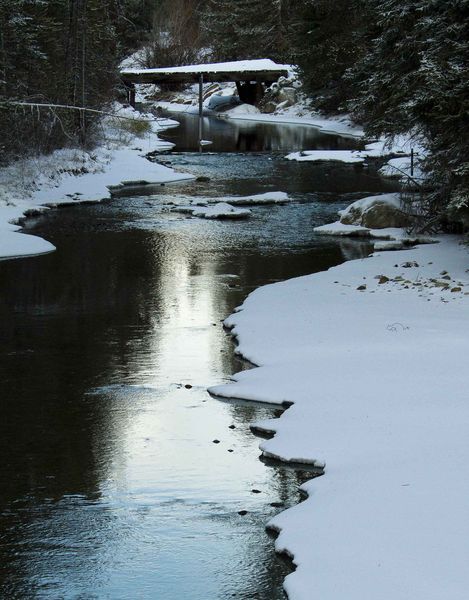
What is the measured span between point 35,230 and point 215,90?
5435 centimetres

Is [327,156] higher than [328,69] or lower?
lower

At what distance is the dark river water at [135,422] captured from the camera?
7285mm

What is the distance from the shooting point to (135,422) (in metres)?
10.3

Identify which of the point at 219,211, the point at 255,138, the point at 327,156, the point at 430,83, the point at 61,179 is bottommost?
the point at 219,211

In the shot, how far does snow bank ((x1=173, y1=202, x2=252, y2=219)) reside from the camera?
987 inches

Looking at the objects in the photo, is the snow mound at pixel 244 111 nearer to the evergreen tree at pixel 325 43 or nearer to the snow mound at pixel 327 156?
the evergreen tree at pixel 325 43

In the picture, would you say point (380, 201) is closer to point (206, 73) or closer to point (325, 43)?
point (206, 73)

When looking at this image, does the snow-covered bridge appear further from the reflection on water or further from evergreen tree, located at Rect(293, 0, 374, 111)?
the reflection on water

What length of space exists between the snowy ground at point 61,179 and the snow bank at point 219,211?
2.86m

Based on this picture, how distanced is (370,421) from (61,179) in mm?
22271

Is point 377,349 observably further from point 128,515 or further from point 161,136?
point 161,136

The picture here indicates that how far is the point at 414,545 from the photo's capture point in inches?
277

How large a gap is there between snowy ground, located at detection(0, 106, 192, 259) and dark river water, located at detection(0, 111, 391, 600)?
3.21 ft

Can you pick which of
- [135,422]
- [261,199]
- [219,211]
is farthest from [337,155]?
[135,422]
